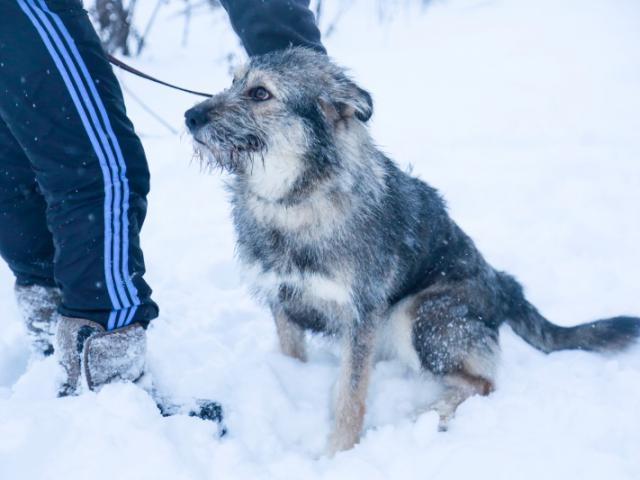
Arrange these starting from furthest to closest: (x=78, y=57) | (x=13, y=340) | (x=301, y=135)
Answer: (x=13, y=340)
(x=301, y=135)
(x=78, y=57)

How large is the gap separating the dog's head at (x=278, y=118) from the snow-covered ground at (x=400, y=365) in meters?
0.51

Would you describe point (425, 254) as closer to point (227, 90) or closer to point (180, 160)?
point (227, 90)

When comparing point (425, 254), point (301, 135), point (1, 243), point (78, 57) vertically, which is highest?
point (78, 57)

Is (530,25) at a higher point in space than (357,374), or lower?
higher

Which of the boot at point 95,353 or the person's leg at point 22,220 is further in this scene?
the person's leg at point 22,220

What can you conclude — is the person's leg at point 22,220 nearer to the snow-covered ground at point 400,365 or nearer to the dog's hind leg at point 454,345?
the snow-covered ground at point 400,365

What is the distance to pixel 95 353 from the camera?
1.96m

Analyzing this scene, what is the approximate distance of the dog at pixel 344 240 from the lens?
226cm

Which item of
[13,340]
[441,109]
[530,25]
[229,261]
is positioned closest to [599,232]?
[229,261]

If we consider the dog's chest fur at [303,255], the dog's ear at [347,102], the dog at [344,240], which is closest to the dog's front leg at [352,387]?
the dog at [344,240]

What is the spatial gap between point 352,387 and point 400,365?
501 millimetres

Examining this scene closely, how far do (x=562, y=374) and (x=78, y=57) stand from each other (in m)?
2.46

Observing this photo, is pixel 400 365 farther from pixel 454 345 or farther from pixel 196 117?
pixel 196 117

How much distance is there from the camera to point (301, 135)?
88.4 inches
